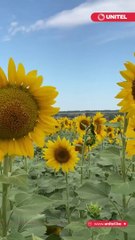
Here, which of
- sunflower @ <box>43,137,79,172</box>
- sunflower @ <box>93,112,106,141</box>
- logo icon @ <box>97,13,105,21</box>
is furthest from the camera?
sunflower @ <box>93,112,106,141</box>

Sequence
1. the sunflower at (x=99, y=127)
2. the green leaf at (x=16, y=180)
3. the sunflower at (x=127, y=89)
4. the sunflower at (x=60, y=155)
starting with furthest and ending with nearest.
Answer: the sunflower at (x=99, y=127) < the sunflower at (x=60, y=155) < the sunflower at (x=127, y=89) < the green leaf at (x=16, y=180)

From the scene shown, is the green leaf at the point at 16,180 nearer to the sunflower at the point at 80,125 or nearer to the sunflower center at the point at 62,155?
the sunflower center at the point at 62,155

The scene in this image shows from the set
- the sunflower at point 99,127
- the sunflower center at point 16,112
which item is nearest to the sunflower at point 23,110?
the sunflower center at point 16,112

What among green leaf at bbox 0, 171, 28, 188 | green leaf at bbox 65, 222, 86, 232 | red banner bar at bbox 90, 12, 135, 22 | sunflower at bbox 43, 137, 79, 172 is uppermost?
red banner bar at bbox 90, 12, 135, 22

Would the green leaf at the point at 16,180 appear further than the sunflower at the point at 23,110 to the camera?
No

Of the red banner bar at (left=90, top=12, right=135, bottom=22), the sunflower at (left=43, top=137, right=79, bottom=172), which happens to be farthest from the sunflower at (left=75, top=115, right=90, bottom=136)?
the red banner bar at (left=90, top=12, right=135, bottom=22)

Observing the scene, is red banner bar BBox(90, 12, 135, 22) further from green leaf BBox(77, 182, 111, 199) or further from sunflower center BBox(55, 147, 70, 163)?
sunflower center BBox(55, 147, 70, 163)

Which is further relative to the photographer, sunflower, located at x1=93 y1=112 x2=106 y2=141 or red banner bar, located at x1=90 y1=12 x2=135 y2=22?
sunflower, located at x1=93 y1=112 x2=106 y2=141

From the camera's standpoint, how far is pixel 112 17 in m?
3.11

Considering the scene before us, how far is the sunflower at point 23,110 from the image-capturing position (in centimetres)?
250

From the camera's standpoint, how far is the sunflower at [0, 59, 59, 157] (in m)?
2.50

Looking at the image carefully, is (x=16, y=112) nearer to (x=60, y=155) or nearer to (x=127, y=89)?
(x=127, y=89)

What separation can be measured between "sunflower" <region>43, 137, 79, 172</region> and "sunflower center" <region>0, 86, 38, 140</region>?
2752 mm

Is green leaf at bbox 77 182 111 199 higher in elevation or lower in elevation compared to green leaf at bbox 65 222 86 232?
higher
